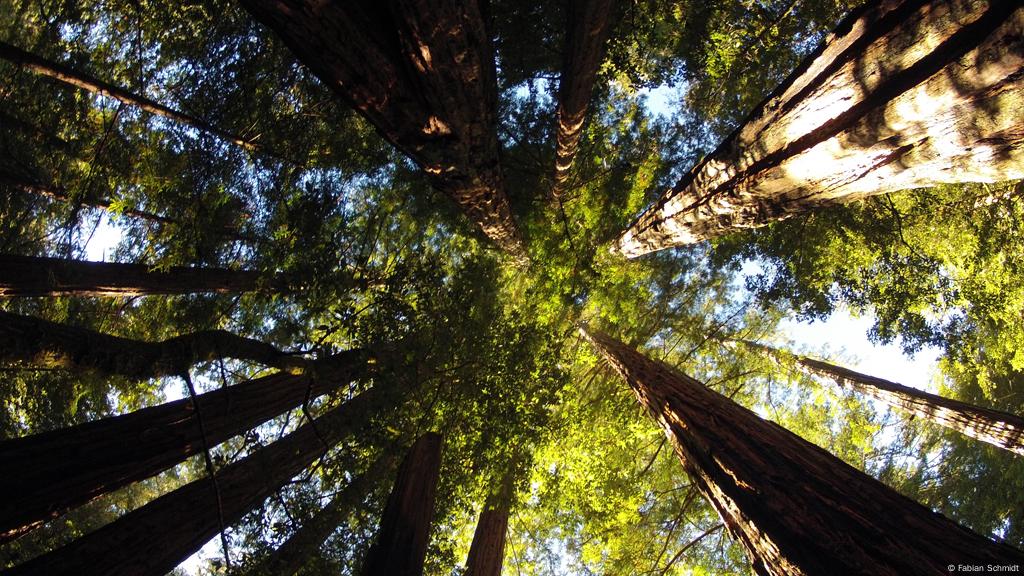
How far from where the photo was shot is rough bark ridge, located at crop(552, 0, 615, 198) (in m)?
4.27

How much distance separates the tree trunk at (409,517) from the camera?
4.13 m

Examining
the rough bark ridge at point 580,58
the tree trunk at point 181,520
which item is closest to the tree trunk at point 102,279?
the tree trunk at point 181,520

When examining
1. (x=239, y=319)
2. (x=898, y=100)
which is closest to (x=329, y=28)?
(x=898, y=100)

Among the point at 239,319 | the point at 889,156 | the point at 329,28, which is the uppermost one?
the point at 239,319

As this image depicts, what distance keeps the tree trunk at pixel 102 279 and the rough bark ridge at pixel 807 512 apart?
14.1 feet

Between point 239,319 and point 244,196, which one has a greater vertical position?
point 244,196

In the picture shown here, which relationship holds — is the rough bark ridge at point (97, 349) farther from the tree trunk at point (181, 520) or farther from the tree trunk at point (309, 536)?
the tree trunk at point (309, 536)

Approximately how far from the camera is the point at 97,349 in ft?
10.5

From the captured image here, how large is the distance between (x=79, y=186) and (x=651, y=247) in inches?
329

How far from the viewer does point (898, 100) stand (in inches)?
76.2

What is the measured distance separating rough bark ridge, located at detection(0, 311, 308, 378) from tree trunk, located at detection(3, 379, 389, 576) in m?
1.08

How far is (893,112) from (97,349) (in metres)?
5.18

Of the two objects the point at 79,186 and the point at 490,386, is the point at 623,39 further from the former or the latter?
the point at 79,186

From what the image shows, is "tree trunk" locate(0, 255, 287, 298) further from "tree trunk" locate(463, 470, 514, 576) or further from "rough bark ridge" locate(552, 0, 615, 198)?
"tree trunk" locate(463, 470, 514, 576)
